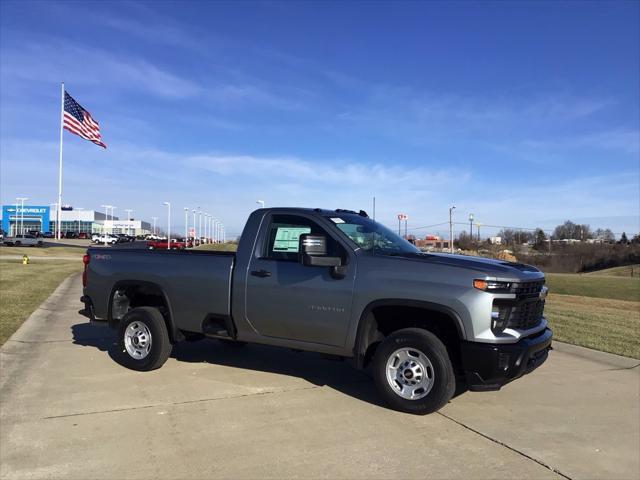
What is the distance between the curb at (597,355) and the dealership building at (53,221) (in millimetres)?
103018

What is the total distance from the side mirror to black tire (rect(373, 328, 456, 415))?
34.8 inches

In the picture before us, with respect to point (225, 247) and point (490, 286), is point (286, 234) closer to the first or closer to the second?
point (490, 286)

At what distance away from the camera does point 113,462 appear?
12.7 feet

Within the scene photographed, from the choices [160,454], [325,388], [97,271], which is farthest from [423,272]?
[97,271]

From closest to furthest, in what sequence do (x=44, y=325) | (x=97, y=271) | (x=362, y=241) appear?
(x=362, y=241)
(x=97, y=271)
(x=44, y=325)

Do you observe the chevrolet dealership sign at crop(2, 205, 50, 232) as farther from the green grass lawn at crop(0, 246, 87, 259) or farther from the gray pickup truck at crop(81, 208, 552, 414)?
the gray pickup truck at crop(81, 208, 552, 414)

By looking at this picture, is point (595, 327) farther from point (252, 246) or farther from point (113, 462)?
point (113, 462)

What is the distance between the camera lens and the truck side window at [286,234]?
5.72 meters

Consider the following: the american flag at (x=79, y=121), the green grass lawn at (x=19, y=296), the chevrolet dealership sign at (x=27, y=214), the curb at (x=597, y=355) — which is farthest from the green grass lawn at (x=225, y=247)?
the chevrolet dealership sign at (x=27, y=214)

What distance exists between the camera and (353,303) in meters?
5.13

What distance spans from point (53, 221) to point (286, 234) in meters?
125

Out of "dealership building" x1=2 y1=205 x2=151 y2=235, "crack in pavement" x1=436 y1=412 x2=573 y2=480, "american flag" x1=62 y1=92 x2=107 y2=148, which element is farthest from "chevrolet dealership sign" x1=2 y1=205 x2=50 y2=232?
Result: "crack in pavement" x1=436 y1=412 x2=573 y2=480

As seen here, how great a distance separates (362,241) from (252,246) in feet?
3.98

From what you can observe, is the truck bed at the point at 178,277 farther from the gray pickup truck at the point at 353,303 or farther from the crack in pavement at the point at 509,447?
the crack in pavement at the point at 509,447
